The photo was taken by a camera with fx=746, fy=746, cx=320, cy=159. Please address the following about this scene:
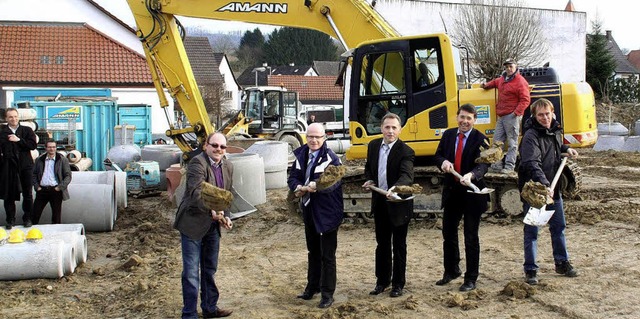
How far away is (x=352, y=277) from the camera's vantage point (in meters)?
8.13

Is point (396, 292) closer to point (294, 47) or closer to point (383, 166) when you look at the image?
point (383, 166)

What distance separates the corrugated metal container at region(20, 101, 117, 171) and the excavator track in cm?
933

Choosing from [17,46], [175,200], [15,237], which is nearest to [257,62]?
[17,46]

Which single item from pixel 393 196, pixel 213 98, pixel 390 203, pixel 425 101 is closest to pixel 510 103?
pixel 425 101

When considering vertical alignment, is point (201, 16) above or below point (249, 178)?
above

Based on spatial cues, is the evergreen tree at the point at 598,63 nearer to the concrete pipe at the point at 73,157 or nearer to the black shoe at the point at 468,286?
the concrete pipe at the point at 73,157

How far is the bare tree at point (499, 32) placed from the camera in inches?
1391

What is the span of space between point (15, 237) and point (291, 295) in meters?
3.57

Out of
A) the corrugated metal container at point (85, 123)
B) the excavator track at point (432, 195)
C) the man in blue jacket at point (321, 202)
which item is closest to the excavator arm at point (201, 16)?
the excavator track at point (432, 195)

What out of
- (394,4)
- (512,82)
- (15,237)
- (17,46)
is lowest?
(15,237)

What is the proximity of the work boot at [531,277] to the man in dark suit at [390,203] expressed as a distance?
1.21m

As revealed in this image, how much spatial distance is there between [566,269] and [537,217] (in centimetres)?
85

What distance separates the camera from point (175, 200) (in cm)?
1436

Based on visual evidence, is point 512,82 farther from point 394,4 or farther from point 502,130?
point 394,4
